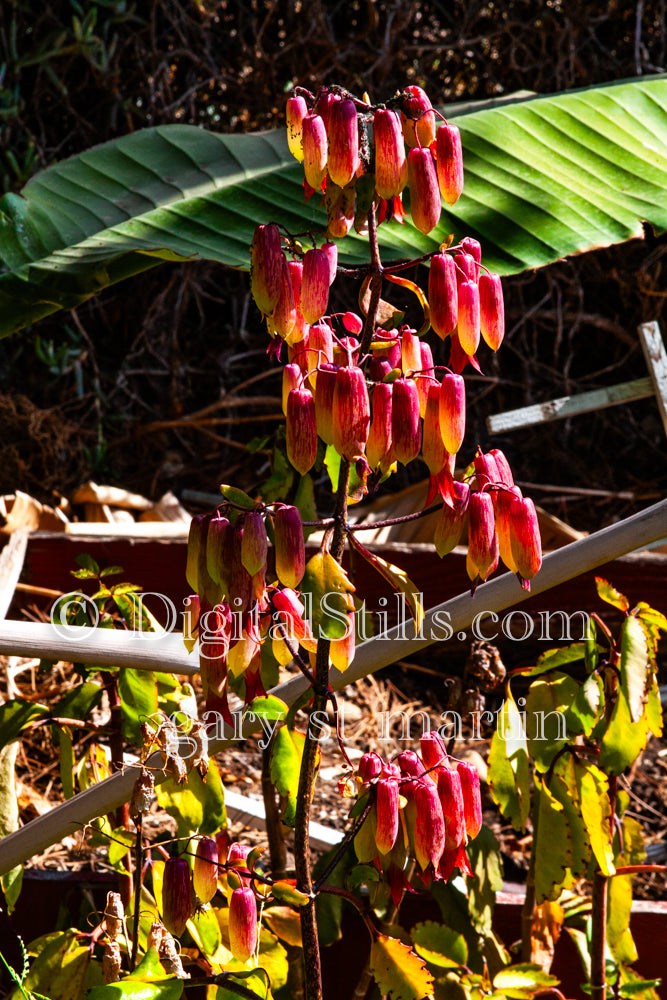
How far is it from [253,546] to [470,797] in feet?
1.04

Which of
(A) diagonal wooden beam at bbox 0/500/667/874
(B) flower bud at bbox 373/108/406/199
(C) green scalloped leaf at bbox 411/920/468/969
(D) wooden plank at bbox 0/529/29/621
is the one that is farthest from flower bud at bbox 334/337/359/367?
(D) wooden plank at bbox 0/529/29/621

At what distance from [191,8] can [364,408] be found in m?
2.43

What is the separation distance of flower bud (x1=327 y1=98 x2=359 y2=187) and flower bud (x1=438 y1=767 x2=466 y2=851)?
1.49 ft

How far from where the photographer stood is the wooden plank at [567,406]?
87.4 inches

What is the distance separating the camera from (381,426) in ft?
2.01

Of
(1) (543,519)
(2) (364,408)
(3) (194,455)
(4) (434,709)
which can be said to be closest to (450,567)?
(1) (543,519)

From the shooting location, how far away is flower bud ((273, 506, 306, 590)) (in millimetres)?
611

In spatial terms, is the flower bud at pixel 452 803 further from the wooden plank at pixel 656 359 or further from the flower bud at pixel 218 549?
the wooden plank at pixel 656 359

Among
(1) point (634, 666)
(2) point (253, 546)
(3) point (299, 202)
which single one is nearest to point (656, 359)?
(3) point (299, 202)

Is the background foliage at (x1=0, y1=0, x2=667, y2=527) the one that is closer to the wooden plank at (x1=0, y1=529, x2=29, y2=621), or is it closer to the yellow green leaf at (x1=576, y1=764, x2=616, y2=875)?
the wooden plank at (x1=0, y1=529, x2=29, y2=621)

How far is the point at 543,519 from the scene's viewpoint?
5.35ft

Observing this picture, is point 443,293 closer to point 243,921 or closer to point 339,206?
point 339,206

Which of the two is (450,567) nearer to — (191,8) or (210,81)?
(210,81)

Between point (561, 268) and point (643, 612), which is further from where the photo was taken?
point (561, 268)
